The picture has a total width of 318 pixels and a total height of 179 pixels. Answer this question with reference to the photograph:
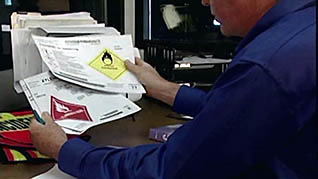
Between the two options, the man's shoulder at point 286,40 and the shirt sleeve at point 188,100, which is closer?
the man's shoulder at point 286,40

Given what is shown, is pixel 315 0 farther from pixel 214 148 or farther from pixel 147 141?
pixel 147 141

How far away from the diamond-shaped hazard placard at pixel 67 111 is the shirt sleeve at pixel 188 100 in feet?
0.91

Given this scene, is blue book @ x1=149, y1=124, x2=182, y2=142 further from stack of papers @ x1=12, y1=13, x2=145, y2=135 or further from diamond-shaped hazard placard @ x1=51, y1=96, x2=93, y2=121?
diamond-shaped hazard placard @ x1=51, y1=96, x2=93, y2=121

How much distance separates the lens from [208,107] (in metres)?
0.68

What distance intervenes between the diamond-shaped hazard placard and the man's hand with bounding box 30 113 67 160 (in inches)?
3.0

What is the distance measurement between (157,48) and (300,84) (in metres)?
1.10

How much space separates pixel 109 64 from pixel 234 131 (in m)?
0.67

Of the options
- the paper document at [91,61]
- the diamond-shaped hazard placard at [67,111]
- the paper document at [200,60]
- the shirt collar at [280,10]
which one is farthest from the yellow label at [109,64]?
the shirt collar at [280,10]

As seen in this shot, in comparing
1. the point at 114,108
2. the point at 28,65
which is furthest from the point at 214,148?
the point at 28,65

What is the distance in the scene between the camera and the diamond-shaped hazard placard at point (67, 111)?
114cm

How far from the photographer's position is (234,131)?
25.8 inches

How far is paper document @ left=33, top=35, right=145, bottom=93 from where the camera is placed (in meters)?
1.22

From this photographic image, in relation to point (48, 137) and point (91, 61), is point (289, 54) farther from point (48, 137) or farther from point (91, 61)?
point (91, 61)

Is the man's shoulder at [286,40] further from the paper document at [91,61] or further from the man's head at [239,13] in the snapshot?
the paper document at [91,61]
